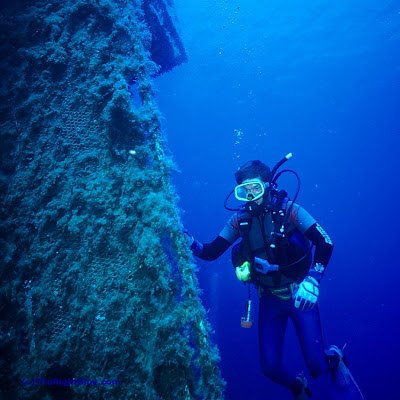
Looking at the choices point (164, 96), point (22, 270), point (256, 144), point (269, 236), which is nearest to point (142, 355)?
point (22, 270)

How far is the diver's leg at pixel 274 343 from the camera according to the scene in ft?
11.3

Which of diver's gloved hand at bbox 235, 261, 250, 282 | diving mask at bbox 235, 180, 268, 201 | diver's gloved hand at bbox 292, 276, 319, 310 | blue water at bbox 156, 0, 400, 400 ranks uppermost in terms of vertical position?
diving mask at bbox 235, 180, 268, 201

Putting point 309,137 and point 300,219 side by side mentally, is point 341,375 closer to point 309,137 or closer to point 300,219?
point 300,219

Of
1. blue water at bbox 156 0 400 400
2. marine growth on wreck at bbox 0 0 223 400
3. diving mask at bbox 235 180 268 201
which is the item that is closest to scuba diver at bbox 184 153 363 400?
diving mask at bbox 235 180 268 201

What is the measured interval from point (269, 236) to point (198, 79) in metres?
36.3

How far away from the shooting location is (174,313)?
5.35 feet

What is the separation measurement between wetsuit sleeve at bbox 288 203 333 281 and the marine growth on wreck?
2044 millimetres

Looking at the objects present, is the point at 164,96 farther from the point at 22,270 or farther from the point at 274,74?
the point at 22,270

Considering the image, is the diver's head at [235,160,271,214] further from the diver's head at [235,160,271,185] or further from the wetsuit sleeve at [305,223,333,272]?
the wetsuit sleeve at [305,223,333,272]

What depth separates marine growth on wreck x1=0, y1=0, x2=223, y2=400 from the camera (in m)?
1.62

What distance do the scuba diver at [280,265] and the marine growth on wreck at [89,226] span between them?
58.6 inches

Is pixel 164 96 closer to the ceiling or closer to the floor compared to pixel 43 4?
closer to the floor

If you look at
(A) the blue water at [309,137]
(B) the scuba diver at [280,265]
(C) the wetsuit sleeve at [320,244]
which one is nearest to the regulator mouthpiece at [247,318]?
(B) the scuba diver at [280,265]

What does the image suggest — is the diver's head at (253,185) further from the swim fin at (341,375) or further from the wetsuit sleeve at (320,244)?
the swim fin at (341,375)
